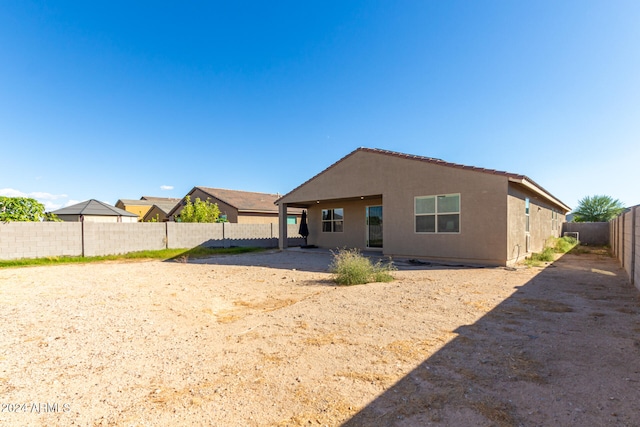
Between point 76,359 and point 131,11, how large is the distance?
13.2 metres

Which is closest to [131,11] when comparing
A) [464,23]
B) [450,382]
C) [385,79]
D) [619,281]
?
[385,79]

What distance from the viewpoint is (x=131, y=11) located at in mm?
11555

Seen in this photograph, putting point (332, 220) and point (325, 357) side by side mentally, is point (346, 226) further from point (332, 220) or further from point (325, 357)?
point (325, 357)

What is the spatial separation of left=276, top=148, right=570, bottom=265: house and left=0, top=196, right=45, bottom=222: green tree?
37.3 ft

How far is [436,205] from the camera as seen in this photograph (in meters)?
11.1

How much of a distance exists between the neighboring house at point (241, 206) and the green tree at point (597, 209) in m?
30.1

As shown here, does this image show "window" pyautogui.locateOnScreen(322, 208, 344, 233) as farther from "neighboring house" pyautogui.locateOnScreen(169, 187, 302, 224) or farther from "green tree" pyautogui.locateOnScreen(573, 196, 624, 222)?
"green tree" pyautogui.locateOnScreen(573, 196, 624, 222)

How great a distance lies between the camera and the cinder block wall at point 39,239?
11594 mm

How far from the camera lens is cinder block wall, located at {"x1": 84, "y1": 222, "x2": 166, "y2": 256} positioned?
44.8 feet

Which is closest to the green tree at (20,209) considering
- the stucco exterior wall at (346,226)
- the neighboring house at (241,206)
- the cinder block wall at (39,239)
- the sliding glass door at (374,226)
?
the cinder block wall at (39,239)

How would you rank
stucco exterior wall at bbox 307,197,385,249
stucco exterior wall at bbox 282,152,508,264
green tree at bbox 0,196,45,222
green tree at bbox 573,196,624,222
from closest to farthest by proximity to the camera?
1. stucco exterior wall at bbox 282,152,508,264
2. green tree at bbox 0,196,45,222
3. stucco exterior wall at bbox 307,197,385,249
4. green tree at bbox 573,196,624,222

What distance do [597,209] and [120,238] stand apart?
41.3 m

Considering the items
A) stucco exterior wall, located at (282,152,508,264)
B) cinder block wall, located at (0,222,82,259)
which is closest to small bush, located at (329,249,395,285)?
stucco exterior wall, located at (282,152,508,264)

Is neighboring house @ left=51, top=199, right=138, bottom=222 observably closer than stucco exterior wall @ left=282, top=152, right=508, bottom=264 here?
No
